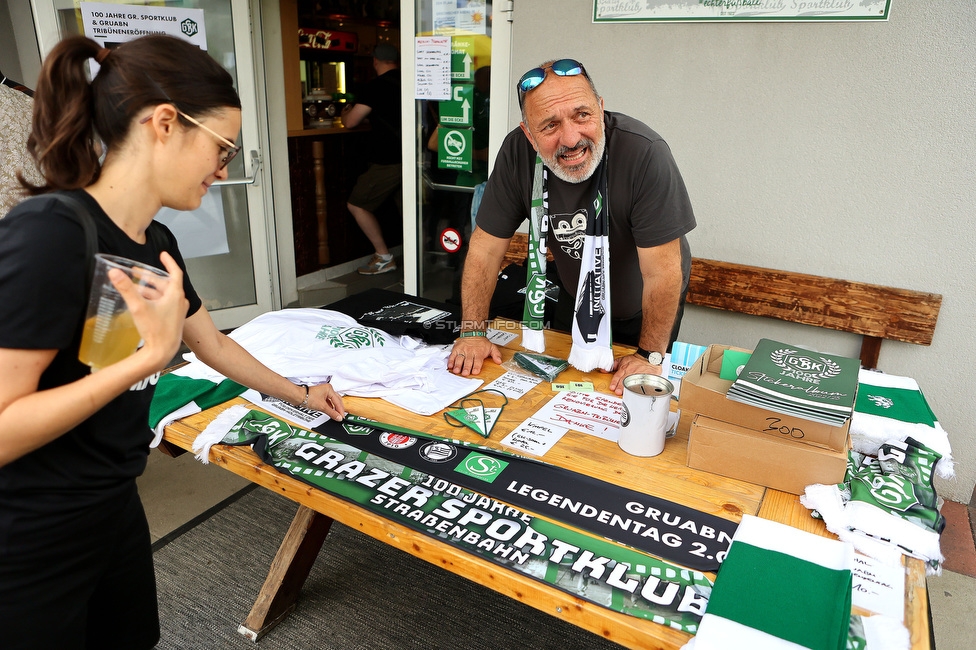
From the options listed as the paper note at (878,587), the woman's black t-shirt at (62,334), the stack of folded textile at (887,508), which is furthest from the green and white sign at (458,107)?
the paper note at (878,587)

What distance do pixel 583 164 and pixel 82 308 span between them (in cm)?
137

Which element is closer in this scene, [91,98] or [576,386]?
[91,98]

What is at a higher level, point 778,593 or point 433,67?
point 433,67

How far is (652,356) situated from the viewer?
1.85 m

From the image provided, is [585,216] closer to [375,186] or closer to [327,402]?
[327,402]

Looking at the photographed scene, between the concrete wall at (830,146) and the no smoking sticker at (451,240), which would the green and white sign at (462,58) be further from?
the no smoking sticker at (451,240)

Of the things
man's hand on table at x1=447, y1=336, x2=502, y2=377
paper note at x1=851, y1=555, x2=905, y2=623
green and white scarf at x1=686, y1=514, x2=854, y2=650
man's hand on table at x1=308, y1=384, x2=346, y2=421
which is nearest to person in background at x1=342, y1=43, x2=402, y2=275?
man's hand on table at x1=447, y1=336, x2=502, y2=377

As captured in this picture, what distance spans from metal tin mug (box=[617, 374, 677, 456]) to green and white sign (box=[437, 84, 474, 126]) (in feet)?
8.29

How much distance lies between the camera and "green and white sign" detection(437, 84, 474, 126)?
3.51 m

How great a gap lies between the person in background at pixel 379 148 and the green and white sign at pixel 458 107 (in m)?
1.51

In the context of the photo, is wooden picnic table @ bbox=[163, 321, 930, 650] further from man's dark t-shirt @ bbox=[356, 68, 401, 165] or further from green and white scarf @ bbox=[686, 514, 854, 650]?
man's dark t-shirt @ bbox=[356, 68, 401, 165]

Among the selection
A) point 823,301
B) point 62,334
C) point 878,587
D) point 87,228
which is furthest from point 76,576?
point 823,301

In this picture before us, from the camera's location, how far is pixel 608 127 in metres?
1.96

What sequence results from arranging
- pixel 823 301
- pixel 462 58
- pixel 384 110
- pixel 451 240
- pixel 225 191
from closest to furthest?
pixel 823 301 → pixel 462 58 → pixel 451 240 → pixel 225 191 → pixel 384 110
